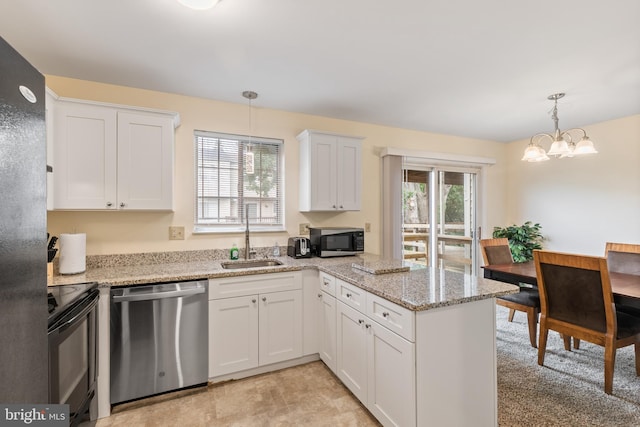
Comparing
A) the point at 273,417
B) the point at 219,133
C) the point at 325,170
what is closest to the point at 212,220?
the point at 219,133

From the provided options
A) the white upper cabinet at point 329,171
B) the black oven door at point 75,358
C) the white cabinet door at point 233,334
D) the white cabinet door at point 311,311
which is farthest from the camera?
the white upper cabinet at point 329,171

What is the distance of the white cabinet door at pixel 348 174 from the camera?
3.14m

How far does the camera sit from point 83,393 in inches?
65.9

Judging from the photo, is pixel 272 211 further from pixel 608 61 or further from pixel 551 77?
pixel 608 61

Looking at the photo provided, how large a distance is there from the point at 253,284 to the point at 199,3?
6.10 feet

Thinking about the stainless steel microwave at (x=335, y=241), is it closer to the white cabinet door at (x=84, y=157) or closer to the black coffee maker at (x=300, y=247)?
the black coffee maker at (x=300, y=247)

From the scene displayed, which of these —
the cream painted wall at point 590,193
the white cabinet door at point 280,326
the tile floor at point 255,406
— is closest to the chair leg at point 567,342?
the cream painted wall at point 590,193

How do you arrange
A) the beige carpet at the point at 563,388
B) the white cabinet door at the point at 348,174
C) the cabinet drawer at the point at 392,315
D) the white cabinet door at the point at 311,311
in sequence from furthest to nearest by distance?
the white cabinet door at the point at 348,174 < the white cabinet door at the point at 311,311 < the beige carpet at the point at 563,388 < the cabinet drawer at the point at 392,315

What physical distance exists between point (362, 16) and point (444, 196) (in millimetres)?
3206

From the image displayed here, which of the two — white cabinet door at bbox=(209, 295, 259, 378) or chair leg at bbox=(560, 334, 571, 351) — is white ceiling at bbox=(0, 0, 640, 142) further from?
chair leg at bbox=(560, 334, 571, 351)

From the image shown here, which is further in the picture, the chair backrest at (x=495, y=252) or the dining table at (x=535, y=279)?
the chair backrest at (x=495, y=252)

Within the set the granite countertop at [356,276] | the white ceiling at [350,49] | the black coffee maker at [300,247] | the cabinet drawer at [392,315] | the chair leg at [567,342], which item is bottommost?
the chair leg at [567,342]

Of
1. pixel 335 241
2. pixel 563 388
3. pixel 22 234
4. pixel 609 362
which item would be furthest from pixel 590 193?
pixel 22 234

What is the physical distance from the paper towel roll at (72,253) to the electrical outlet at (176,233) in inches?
25.2
